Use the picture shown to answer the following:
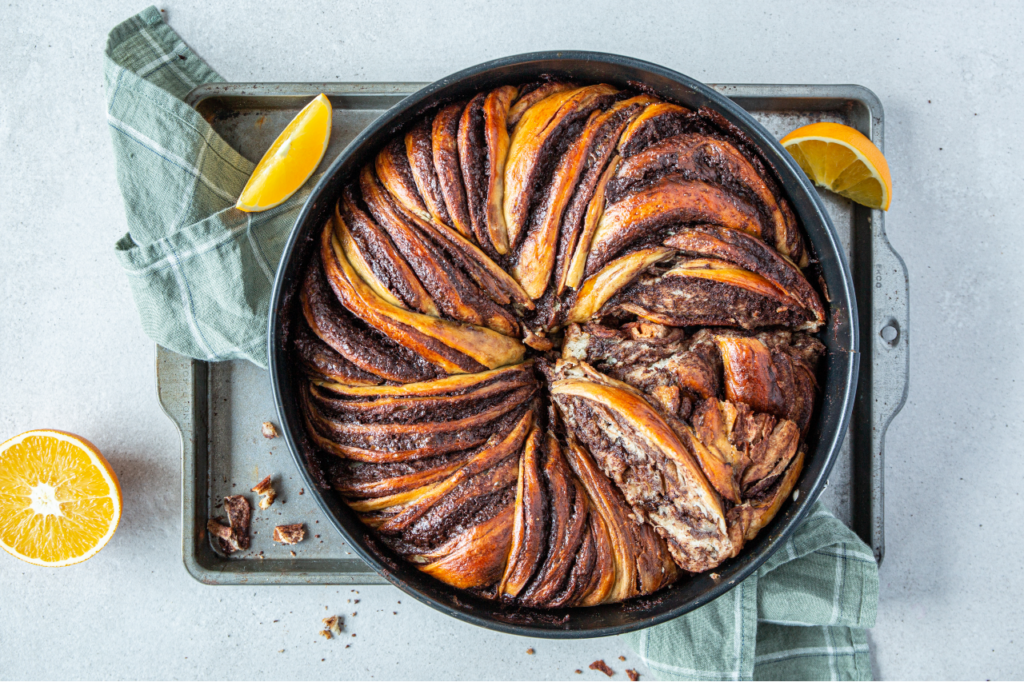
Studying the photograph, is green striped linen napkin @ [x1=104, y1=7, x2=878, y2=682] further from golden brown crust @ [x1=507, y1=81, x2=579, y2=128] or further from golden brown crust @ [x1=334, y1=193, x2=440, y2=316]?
golden brown crust @ [x1=507, y1=81, x2=579, y2=128]

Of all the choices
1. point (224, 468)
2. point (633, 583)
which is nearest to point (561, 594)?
point (633, 583)

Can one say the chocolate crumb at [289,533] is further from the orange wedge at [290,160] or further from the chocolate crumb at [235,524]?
the orange wedge at [290,160]

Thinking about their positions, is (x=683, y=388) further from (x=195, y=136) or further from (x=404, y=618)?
(x=195, y=136)

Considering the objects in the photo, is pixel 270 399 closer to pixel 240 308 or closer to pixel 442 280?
pixel 240 308

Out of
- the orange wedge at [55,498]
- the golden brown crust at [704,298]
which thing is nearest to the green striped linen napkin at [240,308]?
the orange wedge at [55,498]

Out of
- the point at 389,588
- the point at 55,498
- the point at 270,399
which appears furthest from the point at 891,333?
the point at 55,498
